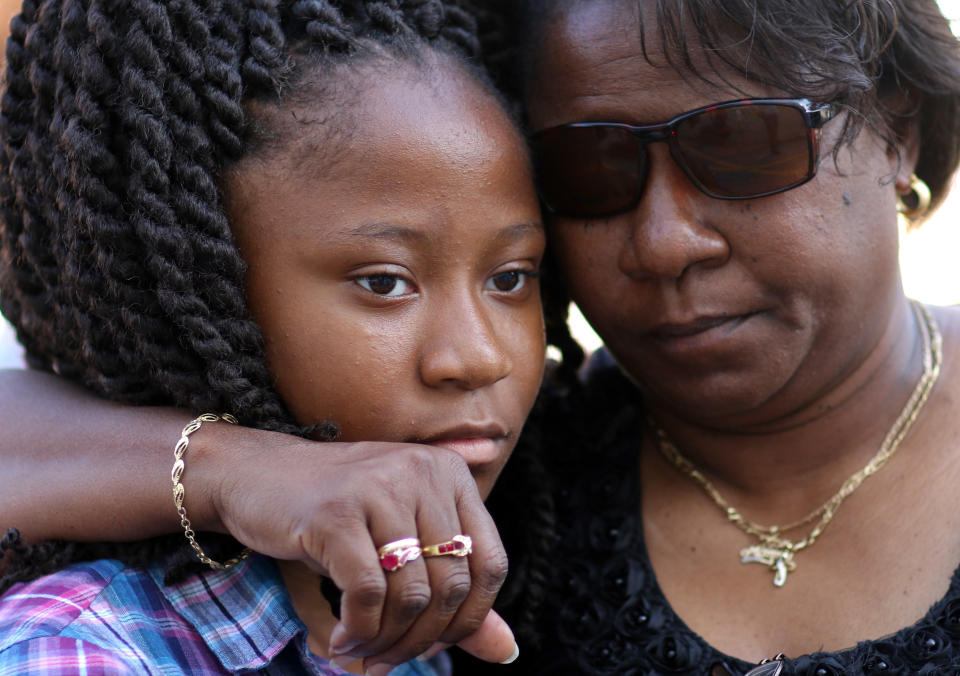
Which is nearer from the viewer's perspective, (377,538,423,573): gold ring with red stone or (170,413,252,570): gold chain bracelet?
(377,538,423,573): gold ring with red stone

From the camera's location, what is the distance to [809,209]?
7.46ft

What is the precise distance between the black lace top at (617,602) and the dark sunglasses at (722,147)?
734 millimetres

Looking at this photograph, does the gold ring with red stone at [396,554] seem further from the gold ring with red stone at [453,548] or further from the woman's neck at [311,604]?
the woman's neck at [311,604]

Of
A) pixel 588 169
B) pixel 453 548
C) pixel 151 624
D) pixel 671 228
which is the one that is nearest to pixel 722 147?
pixel 671 228

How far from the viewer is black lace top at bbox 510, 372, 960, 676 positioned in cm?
213

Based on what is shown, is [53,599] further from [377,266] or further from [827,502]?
[827,502]

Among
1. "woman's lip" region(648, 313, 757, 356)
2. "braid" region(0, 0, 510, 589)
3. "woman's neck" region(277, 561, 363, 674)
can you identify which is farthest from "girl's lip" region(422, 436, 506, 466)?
"woman's lip" region(648, 313, 757, 356)

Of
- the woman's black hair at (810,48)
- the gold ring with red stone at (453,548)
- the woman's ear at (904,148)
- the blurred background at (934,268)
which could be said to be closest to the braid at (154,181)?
the gold ring with red stone at (453,548)

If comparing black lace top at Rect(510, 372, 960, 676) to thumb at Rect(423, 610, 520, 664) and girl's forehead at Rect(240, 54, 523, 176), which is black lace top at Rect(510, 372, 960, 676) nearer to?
thumb at Rect(423, 610, 520, 664)

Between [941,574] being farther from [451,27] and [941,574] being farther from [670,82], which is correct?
[451,27]

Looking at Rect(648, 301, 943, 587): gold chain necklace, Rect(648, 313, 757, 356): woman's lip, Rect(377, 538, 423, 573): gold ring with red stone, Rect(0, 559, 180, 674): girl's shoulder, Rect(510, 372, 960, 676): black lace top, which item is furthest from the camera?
Rect(648, 301, 943, 587): gold chain necklace

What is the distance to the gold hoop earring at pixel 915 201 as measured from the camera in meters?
2.79

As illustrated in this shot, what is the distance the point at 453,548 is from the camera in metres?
1.65

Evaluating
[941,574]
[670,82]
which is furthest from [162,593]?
[941,574]
